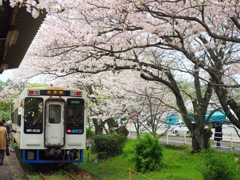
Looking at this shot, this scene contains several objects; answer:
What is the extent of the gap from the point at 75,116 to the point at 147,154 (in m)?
2.80

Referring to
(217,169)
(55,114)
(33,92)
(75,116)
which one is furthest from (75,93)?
(217,169)

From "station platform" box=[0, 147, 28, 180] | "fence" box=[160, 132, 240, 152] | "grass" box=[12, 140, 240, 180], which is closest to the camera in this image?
"grass" box=[12, 140, 240, 180]

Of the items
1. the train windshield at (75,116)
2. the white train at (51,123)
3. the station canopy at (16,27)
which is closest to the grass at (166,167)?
the white train at (51,123)

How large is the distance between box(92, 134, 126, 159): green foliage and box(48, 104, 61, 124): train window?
10.1ft

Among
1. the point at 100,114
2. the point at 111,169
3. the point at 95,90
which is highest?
the point at 95,90

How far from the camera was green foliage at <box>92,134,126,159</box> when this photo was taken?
14883mm

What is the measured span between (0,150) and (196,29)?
23.5ft

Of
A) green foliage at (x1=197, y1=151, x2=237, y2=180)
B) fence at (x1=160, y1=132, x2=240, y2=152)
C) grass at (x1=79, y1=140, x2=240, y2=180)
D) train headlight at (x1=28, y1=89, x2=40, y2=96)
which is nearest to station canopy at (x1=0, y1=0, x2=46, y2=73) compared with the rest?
train headlight at (x1=28, y1=89, x2=40, y2=96)

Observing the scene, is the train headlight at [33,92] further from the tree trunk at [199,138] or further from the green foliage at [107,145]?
the tree trunk at [199,138]

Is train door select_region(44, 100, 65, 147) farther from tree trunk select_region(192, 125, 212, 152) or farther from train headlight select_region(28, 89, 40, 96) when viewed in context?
tree trunk select_region(192, 125, 212, 152)

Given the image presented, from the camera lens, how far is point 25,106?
12062 millimetres

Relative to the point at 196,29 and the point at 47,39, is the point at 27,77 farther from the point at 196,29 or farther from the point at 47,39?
the point at 196,29

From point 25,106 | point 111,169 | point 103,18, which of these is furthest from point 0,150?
point 103,18

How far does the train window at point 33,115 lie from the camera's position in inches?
476
